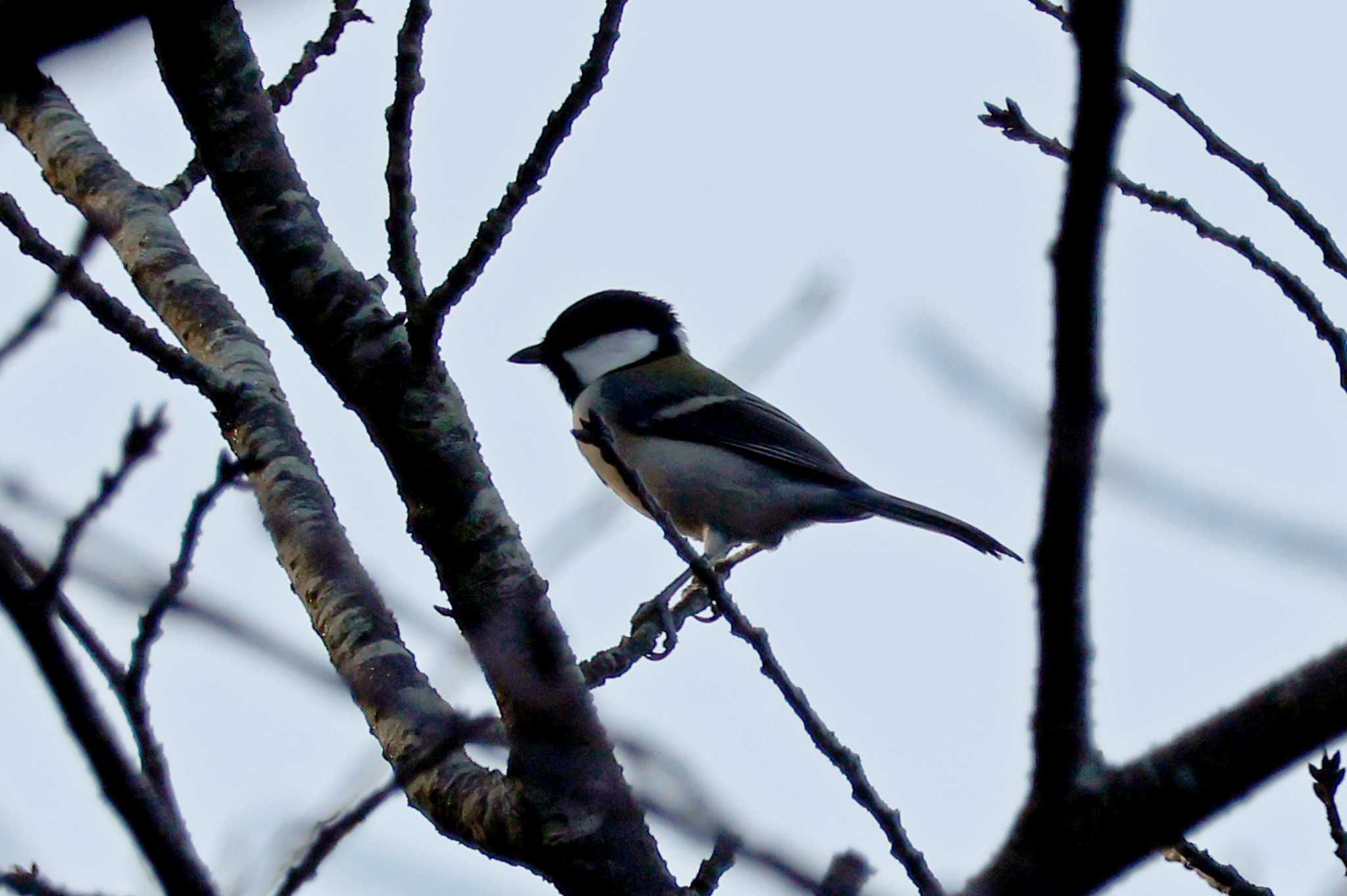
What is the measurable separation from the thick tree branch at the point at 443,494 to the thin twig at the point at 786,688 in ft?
0.80

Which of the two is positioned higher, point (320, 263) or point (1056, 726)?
point (320, 263)

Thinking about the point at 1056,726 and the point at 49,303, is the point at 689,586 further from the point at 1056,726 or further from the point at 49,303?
the point at 1056,726

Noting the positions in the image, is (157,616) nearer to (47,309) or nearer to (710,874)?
(47,309)

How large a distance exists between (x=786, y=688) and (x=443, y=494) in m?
0.80

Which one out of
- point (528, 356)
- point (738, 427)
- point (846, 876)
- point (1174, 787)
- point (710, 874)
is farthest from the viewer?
point (528, 356)

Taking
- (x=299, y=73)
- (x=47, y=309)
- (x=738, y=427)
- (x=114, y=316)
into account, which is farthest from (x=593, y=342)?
(x=47, y=309)

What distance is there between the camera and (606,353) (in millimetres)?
7730

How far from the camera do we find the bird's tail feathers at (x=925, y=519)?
212 inches

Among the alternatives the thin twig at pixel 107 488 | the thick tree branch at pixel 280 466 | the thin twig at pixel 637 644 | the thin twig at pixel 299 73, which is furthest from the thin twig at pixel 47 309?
the thin twig at pixel 299 73

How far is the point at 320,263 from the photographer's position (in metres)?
2.84

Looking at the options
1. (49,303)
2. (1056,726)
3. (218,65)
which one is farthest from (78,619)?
(218,65)

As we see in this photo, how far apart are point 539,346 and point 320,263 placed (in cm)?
484

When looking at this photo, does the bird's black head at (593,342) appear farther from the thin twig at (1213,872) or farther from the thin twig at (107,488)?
the thin twig at (107,488)

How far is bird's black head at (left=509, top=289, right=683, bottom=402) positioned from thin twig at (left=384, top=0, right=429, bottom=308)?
4.86 m
